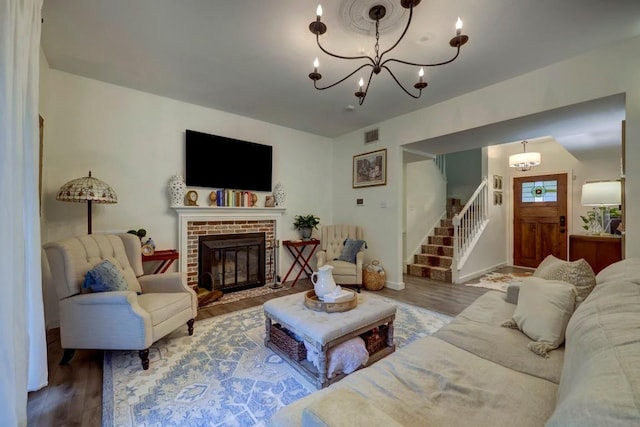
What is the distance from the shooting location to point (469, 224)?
508 cm

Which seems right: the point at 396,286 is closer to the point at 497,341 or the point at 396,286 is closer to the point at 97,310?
the point at 497,341

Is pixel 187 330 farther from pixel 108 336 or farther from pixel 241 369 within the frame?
pixel 241 369

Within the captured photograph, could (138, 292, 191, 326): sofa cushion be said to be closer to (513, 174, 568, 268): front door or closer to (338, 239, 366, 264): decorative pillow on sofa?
(338, 239, 366, 264): decorative pillow on sofa

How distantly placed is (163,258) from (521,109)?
13.9ft

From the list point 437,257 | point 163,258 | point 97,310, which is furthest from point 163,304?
point 437,257

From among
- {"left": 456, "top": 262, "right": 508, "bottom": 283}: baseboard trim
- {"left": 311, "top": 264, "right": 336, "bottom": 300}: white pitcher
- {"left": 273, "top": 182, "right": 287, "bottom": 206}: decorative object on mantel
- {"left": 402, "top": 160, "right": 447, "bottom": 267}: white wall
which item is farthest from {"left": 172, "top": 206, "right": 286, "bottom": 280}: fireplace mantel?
{"left": 456, "top": 262, "right": 508, "bottom": 283}: baseboard trim

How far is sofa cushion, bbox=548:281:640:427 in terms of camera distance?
0.53 metres

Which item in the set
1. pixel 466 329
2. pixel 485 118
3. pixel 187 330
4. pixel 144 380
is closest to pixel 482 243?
pixel 485 118

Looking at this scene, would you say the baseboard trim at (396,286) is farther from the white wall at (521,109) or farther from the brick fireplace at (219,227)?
the brick fireplace at (219,227)

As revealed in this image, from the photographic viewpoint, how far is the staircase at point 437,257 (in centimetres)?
471

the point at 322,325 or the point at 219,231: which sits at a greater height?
the point at 219,231

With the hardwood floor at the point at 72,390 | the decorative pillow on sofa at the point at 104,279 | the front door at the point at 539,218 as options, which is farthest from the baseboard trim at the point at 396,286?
the front door at the point at 539,218

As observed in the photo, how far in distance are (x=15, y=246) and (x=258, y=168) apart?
10.1 ft

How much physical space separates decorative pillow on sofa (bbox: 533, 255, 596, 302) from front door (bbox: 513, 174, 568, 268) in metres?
4.70
